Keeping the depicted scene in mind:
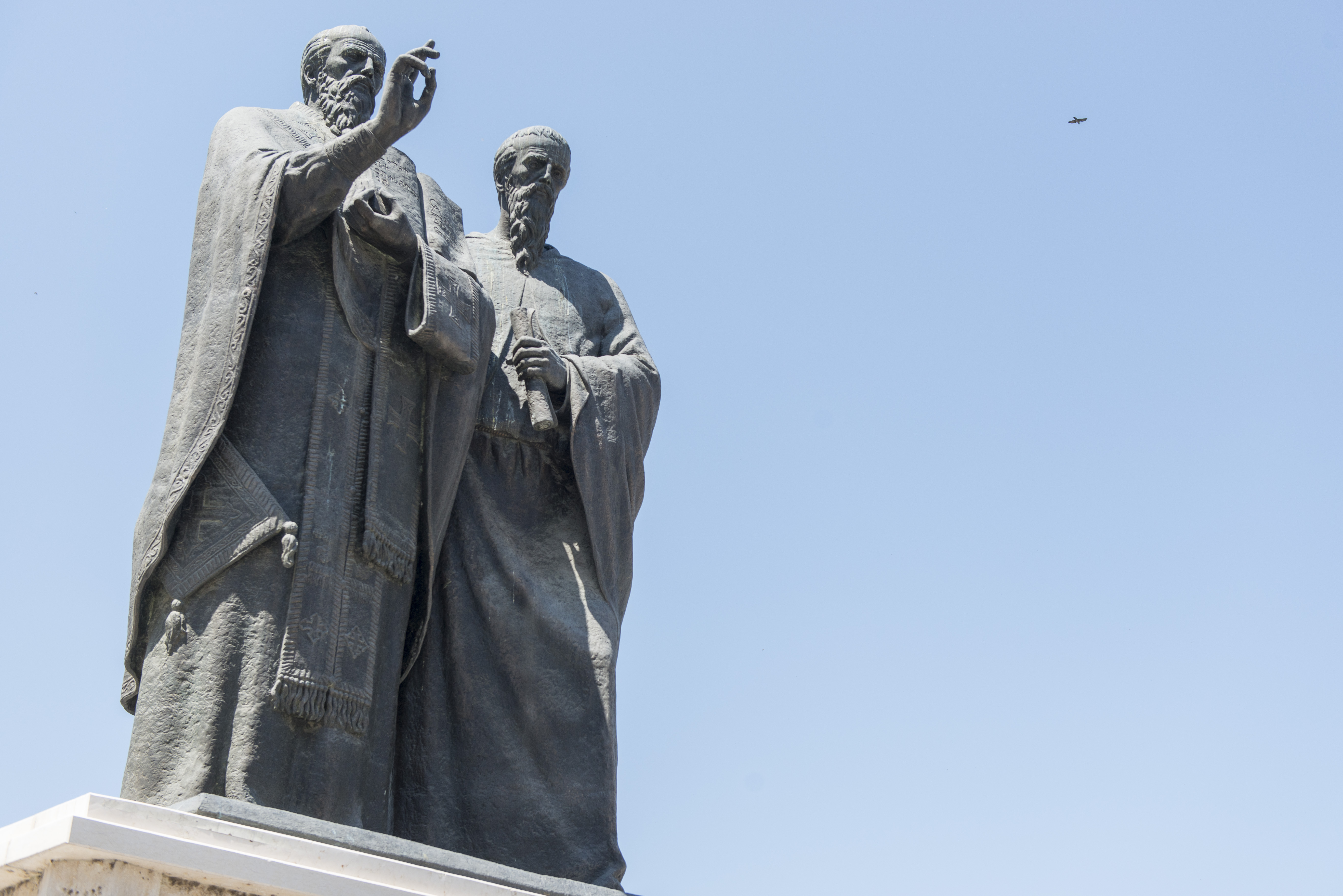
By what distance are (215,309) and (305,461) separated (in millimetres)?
654

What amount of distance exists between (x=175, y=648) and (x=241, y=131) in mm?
2058

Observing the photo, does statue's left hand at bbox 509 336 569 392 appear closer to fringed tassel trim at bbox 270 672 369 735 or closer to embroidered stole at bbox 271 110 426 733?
embroidered stole at bbox 271 110 426 733

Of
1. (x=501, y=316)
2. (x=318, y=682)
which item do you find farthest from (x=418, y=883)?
(x=501, y=316)

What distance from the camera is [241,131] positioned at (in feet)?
20.4

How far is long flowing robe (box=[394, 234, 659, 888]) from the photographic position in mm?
6004

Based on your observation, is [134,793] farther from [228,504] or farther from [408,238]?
[408,238]

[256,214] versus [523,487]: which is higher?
[256,214]

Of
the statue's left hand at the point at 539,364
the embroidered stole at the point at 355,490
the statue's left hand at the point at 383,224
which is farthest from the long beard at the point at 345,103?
the statue's left hand at the point at 539,364

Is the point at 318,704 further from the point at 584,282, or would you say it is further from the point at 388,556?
the point at 584,282

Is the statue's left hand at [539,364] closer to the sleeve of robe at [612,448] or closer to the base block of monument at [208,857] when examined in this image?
the sleeve of robe at [612,448]

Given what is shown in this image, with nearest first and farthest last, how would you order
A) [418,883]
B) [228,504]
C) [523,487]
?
[418,883] → [228,504] → [523,487]

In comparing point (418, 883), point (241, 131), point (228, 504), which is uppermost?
point (241, 131)

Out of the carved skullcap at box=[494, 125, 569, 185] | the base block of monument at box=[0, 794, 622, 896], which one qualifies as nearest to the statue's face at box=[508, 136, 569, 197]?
the carved skullcap at box=[494, 125, 569, 185]

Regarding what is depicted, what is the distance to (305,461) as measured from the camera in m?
5.67
